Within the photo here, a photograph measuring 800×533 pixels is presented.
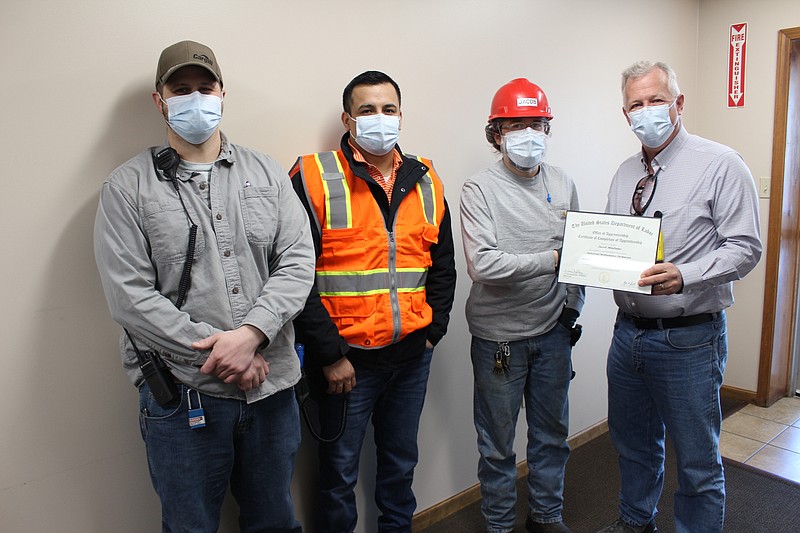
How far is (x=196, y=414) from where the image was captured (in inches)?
56.3

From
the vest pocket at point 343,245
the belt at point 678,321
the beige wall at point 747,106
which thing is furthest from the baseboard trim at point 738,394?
the vest pocket at point 343,245

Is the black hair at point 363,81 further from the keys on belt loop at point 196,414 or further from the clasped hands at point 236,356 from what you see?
the keys on belt loop at point 196,414

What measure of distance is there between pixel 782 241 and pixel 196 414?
3660 mm

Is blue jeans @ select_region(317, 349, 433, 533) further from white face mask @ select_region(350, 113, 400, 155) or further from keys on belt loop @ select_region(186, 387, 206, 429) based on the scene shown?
white face mask @ select_region(350, 113, 400, 155)

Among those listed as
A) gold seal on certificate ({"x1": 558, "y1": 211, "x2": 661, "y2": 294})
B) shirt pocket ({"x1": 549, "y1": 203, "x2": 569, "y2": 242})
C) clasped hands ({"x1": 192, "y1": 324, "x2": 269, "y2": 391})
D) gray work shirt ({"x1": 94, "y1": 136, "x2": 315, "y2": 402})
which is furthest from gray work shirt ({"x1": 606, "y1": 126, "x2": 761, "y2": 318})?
clasped hands ({"x1": 192, "y1": 324, "x2": 269, "y2": 391})

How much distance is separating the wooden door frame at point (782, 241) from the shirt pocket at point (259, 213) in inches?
131

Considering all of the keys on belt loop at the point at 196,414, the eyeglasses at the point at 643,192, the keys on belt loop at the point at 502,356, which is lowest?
the keys on belt loop at the point at 502,356

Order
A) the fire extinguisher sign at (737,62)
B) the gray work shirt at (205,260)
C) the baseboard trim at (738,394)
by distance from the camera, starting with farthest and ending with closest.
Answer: the baseboard trim at (738,394), the fire extinguisher sign at (737,62), the gray work shirt at (205,260)

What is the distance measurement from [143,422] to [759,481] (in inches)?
109

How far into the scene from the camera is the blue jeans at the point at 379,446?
1.89 meters

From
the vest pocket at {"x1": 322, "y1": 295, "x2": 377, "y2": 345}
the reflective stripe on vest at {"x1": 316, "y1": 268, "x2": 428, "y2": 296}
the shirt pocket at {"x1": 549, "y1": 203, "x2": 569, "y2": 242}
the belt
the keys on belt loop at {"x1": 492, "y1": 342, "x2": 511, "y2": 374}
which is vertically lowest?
the keys on belt loop at {"x1": 492, "y1": 342, "x2": 511, "y2": 374}

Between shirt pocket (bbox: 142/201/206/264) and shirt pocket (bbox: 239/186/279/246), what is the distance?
150 mm

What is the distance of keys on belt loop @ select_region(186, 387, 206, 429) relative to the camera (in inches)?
56.1

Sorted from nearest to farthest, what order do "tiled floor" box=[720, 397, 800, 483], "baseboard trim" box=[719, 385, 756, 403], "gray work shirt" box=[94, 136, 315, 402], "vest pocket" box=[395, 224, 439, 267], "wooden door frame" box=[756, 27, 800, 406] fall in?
"gray work shirt" box=[94, 136, 315, 402] < "vest pocket" box=[395, 224, 439, 267] < "tiled floor" box=[720, 397, 800, 483] < "wooden door frame" box=[756, 27, 800, 406] < "baseboard trim" box=[719, 385, 756, 403]
